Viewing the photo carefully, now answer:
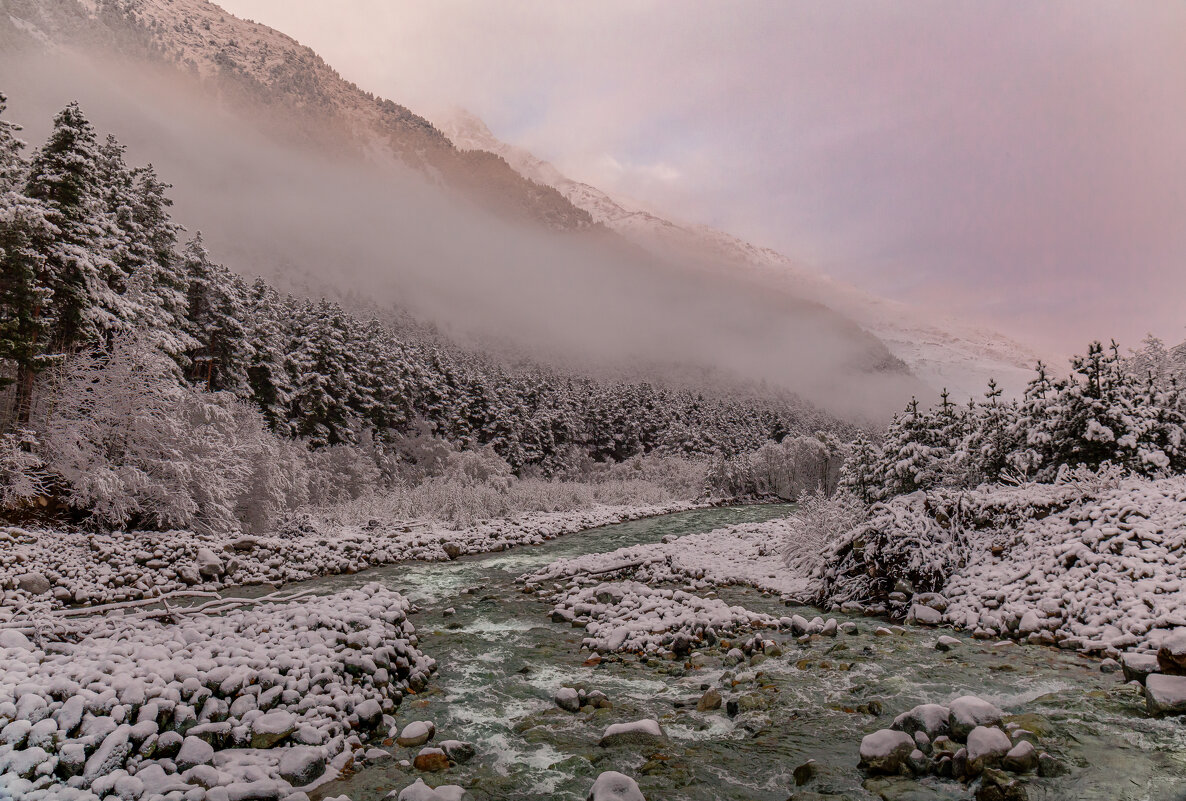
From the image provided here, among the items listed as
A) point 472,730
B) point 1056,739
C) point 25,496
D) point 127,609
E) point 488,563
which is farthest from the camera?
point 488,563

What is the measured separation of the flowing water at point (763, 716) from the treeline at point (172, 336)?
53.5 feet

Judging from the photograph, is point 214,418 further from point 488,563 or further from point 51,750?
point 51,750

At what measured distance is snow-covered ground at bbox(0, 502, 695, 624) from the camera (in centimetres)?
1249

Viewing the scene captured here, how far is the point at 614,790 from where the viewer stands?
4867 mm

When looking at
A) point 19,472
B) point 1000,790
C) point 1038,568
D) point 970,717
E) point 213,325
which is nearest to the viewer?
point 1000,790

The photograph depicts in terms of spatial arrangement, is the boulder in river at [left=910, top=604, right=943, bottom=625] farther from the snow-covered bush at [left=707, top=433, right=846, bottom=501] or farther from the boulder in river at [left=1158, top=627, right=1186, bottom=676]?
the snow-covered bush at [left=707, top=433, right=846, bottom=501]

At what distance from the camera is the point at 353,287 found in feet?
501

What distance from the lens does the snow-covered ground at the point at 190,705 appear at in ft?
16.2

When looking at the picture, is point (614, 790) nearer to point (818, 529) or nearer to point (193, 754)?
point (193, 754)

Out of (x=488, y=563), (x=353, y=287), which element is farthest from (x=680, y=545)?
(x=353, y=287)

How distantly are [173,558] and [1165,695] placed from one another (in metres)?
20.6

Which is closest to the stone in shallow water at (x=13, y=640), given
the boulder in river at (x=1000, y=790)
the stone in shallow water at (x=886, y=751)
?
the stone in shallow water at (x=886, y=751)

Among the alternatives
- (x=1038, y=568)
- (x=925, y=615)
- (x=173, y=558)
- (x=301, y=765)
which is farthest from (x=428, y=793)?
(x=173, y=558)

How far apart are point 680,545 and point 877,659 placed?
48.3ft
